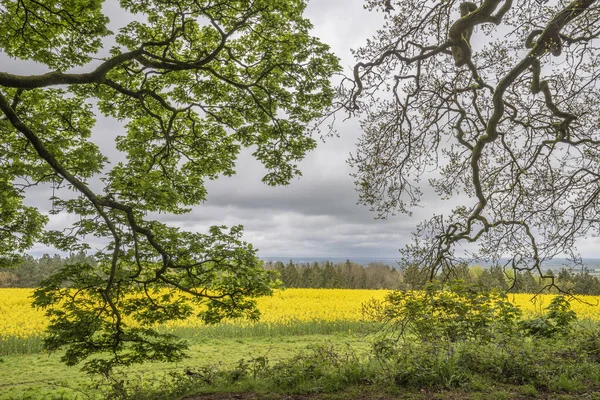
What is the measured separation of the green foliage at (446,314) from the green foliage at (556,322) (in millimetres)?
1084

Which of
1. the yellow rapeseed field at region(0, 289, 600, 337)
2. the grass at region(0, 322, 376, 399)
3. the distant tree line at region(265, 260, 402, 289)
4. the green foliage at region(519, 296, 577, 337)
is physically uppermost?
the distant tree line at region(265, 260, 402, 289)

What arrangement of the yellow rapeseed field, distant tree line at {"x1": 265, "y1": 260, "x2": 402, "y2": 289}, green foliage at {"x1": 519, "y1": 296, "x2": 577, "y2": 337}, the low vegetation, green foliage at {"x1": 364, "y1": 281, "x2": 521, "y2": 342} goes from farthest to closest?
distant tree line at {"x1": 265, "y1": 260, "x2": 402, "y2": 289} < the yellow rapeseed field < green foliage at {"x1": 519, "y1": 296, "x2": 577, "y2": 337} < green foliage at {"x1": 364, "y1": 281, "x2": 521, "y2": 342} < the low vegetation

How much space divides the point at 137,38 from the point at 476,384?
8387 millimetres

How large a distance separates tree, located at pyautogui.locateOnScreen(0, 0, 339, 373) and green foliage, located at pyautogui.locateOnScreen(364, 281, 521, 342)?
8.69 feet

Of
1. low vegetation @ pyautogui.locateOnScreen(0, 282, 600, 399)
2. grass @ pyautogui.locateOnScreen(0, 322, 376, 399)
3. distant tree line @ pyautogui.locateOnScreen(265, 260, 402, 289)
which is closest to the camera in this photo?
low vegetation @ pyautogui.locateOnScreen(0, 282, 600, 399)

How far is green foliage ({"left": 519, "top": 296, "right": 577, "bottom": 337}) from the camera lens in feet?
27.4

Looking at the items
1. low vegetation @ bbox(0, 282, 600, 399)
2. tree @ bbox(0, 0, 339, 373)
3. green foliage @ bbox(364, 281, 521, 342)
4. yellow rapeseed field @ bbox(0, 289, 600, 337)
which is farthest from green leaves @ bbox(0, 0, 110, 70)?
yellow rapeseed field @ bbox(0, 289, 600, 337)

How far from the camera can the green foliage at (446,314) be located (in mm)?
7277

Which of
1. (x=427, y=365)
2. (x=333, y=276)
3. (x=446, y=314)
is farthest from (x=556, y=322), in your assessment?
(x=333, y=276)

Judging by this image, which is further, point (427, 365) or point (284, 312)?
point (284, 312)

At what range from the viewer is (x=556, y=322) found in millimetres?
8789

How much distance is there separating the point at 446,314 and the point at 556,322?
3.05 meters

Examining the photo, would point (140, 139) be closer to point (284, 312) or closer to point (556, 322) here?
point (556, 322)

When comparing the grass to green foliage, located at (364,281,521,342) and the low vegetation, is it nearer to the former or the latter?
the low vegetation
